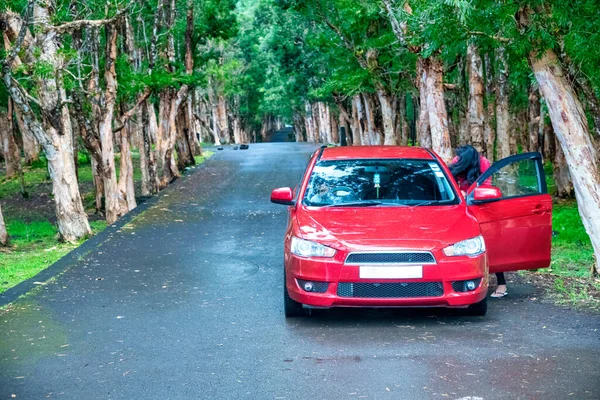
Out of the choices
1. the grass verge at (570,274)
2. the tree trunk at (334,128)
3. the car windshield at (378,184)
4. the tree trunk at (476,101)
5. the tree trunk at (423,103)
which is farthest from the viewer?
the tree trunk at (334,128)

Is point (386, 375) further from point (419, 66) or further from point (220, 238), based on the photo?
point (419, 66)

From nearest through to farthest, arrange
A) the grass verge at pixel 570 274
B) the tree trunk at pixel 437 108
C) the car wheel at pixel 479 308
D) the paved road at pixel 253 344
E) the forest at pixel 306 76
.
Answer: the paved road at pixel 253 344 < the car wheel at pixel 479 308 < the grass verge at pixel 570 274 < the forest at pixel 306 76 < the tree trunk at pixel 437 108

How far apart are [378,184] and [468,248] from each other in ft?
4.86

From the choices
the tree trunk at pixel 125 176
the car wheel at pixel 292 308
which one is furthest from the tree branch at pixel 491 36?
the tree trunk at pixel 125 176

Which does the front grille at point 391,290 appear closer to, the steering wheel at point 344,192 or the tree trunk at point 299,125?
the steering wheel at point 344,192

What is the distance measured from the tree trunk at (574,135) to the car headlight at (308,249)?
3.64 metres

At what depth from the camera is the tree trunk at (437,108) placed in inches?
701

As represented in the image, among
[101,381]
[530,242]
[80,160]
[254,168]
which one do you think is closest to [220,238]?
[530,242]

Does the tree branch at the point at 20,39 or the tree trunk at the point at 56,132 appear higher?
the tree branch at the point at 20,39

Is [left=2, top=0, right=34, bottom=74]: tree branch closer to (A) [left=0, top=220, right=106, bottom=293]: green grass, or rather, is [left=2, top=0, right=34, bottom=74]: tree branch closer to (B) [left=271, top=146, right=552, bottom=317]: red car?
(A) [left=0, top=220, right=106, bottom=293]: green grass

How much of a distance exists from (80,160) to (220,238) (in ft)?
108

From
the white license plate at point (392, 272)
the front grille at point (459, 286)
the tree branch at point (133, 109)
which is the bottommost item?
the front grille at point (459, 286)

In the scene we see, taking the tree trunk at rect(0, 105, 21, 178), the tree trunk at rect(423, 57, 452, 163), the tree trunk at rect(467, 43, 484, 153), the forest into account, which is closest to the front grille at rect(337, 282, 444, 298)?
the forest

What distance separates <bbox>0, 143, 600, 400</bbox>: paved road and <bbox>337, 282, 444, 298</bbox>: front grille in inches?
14.0
